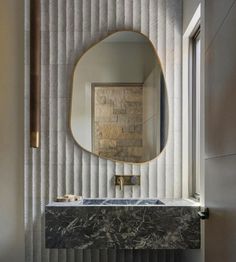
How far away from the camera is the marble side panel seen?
7.98ft

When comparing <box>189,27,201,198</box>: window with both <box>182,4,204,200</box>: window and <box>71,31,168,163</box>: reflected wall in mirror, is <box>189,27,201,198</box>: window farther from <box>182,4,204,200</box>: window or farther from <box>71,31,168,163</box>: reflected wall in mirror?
<box>71,31,168,163</box>: reflected wall in mirror

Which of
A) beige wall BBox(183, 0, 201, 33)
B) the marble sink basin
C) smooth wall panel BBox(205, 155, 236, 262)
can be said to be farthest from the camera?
the marble sink basin

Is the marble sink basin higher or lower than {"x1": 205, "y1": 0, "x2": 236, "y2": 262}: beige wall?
lower

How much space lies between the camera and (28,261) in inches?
118

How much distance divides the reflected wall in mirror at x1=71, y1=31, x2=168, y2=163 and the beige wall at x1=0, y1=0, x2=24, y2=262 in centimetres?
46

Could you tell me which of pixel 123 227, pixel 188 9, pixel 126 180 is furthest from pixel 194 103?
pixel 123 227

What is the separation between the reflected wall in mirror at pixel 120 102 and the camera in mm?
2984

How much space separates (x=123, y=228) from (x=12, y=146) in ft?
3.88

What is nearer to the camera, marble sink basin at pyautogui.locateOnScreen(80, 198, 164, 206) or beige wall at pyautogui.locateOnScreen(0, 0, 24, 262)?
marble sink basin at pyautogui.locateOnScreen(80, 198, 164, 206)

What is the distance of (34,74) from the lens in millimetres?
2957

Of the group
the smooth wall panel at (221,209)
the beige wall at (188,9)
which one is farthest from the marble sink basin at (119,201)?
the beige wall at (188,9)

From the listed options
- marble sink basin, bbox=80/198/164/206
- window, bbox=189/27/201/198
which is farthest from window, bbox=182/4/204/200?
marble sink basin, bbox=80/198/164/206

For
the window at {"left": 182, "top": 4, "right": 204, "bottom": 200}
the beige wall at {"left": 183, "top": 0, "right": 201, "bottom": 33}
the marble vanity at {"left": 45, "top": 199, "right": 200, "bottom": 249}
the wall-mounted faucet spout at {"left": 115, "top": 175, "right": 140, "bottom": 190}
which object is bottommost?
the marble vanity at {"left": 45, "top": 199, "right": 200, "bottom": 249}

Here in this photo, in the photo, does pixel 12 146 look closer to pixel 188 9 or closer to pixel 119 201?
pixel 119 201
